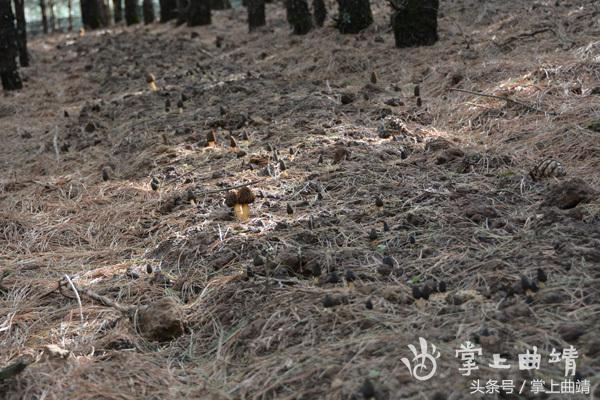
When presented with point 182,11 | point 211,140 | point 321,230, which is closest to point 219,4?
point 182,11

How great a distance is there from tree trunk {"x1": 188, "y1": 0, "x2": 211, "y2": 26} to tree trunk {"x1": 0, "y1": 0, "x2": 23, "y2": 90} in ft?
19.1

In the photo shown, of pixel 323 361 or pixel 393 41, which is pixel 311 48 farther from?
pixel 323 361

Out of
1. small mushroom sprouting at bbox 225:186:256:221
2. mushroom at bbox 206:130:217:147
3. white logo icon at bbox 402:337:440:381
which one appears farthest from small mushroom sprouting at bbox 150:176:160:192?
white logo icon at bbox 402:337:440:381

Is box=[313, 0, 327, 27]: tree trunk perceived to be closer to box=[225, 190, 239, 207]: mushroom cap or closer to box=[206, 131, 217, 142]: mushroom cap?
box=[206, 131, 217, 142]: mushroom cap

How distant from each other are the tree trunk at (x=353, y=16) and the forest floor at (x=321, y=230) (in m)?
2.02

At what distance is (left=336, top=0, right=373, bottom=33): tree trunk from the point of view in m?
10.1

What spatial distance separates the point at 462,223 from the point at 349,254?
734mm

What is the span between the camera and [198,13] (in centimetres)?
1562

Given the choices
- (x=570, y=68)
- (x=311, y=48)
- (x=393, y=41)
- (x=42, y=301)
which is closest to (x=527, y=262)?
(x=42, y=301)

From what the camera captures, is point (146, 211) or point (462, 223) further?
point (146, 211)

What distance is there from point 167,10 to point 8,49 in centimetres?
901

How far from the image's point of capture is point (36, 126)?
823 cm

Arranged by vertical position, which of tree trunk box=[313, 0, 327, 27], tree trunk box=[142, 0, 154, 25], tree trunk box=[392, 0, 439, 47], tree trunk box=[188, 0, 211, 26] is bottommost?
tree trunk box=[392, 0, 439, 47]

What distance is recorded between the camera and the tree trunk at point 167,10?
18609 mm
